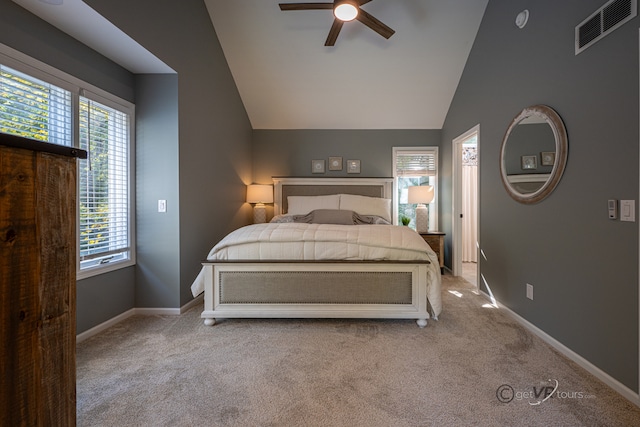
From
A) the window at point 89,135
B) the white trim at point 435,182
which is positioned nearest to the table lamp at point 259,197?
the window at point 89,135

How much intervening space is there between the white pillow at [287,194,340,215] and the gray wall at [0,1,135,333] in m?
2.37

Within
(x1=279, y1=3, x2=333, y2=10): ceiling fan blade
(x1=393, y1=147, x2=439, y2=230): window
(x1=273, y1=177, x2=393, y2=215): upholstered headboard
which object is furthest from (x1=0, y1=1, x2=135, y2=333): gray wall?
(x1=393, y1=147, x2=439, y2=230): window

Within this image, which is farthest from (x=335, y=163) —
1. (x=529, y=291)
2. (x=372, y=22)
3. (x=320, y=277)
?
(x=529, y=291)

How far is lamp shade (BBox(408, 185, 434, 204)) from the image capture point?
14.8 ft

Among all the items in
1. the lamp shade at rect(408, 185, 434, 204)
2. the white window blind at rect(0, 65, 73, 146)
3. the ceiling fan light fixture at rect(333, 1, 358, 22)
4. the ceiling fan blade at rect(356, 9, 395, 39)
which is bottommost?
the lamp shade at rect(408, 185, 434, 204)

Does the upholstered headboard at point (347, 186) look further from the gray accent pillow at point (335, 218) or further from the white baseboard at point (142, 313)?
the white baseboard at point (142, 313)

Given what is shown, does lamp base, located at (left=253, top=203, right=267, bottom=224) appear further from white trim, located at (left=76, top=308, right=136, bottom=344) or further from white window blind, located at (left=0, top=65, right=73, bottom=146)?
white window blind, located at (left=0, top=65, right=73, bottom=146)

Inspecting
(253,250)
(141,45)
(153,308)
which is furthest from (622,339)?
(141,45)

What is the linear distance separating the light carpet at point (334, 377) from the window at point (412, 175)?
8.08ft

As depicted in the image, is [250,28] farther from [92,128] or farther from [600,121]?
[600,121]

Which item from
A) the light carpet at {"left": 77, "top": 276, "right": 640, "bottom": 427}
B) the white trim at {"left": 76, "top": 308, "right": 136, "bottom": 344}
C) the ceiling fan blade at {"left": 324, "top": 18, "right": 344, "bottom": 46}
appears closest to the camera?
the light carpet at {"left": 77, "top": 276, "right": 640, "bottom": 427}

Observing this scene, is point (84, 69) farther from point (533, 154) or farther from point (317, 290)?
point (533, 154)

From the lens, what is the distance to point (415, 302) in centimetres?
252

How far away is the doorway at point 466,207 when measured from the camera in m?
4.23
